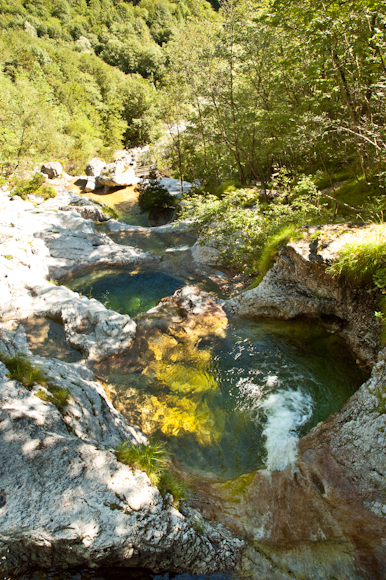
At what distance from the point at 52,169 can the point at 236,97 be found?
19.1m

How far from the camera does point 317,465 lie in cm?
438

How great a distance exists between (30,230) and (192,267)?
840 cm

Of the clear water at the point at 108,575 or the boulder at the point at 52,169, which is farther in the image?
the boulder at the point at 52,169

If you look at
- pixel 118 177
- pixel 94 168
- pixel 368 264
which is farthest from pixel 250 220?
pixel 94 168

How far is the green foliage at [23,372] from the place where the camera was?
4172 mm

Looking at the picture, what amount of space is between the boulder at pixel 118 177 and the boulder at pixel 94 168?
6.15 ft

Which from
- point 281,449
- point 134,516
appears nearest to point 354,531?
point 281,449

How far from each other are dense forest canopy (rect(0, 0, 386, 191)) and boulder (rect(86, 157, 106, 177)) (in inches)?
58.6

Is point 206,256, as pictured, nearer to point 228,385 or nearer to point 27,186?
point 228,385

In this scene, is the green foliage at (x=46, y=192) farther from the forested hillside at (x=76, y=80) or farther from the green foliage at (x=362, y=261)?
the green foliage at (x=362, y=261)

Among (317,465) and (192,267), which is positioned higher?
(317,465)

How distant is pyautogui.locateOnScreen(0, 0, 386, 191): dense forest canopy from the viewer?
304 inches

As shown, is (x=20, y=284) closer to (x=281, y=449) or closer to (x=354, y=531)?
(x=281, y=449)

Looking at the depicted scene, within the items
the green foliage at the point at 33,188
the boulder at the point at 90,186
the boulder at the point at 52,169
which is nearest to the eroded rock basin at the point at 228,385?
the green foliage at the point at 33,188
